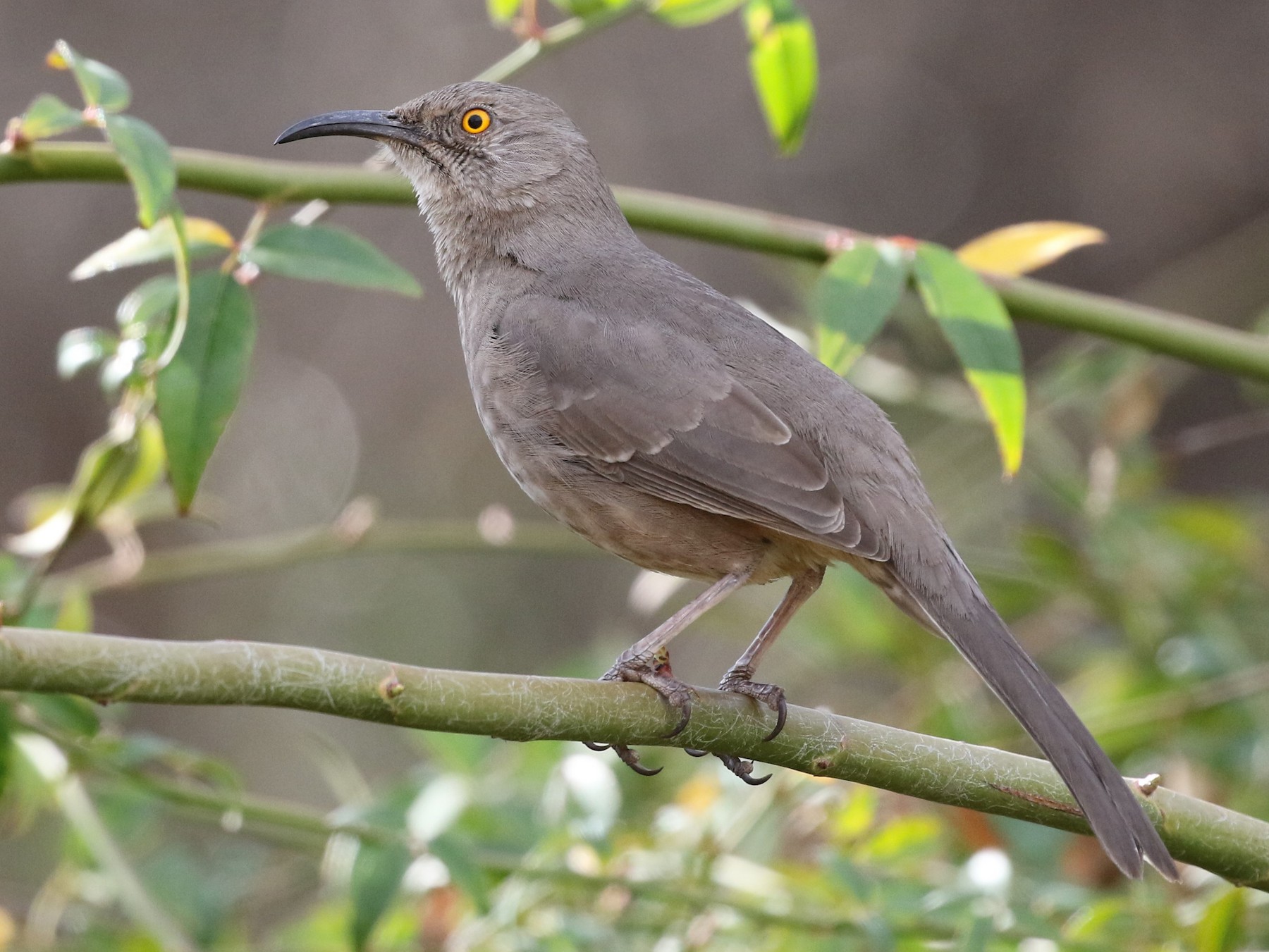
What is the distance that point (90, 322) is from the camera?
8.41m

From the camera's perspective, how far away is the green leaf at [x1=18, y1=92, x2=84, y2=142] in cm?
289

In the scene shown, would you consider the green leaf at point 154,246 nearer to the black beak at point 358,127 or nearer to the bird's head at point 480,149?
the black beak at point 358,127

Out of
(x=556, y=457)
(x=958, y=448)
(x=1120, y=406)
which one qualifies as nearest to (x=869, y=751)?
(x=556, y=457)

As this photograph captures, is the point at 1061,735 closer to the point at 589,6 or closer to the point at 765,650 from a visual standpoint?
the point at 765,650

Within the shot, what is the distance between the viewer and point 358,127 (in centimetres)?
→ 411

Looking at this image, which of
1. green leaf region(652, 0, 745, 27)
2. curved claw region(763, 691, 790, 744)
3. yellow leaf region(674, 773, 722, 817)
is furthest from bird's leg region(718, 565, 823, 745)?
green leaf region(652, 0, 745, 27)

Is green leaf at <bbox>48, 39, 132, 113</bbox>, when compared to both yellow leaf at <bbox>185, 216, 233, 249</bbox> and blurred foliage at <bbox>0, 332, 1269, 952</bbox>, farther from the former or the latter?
blurred foliage at <bbox>0, 332, 1269, 952</bbox>

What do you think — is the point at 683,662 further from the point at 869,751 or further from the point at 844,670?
the point at 869,751

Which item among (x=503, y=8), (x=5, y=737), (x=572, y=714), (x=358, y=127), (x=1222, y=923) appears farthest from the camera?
(x=358, y=127)

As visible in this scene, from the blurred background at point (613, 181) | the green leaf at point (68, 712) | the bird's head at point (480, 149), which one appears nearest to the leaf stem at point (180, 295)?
the green leaf at point (68, 712)

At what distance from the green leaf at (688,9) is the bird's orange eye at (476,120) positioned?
2.60ft

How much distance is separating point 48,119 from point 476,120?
1.55 metres

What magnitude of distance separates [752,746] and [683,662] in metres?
5.82

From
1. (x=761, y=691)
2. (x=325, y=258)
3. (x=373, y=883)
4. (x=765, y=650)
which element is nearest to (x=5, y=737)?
(x=373, y=883)
